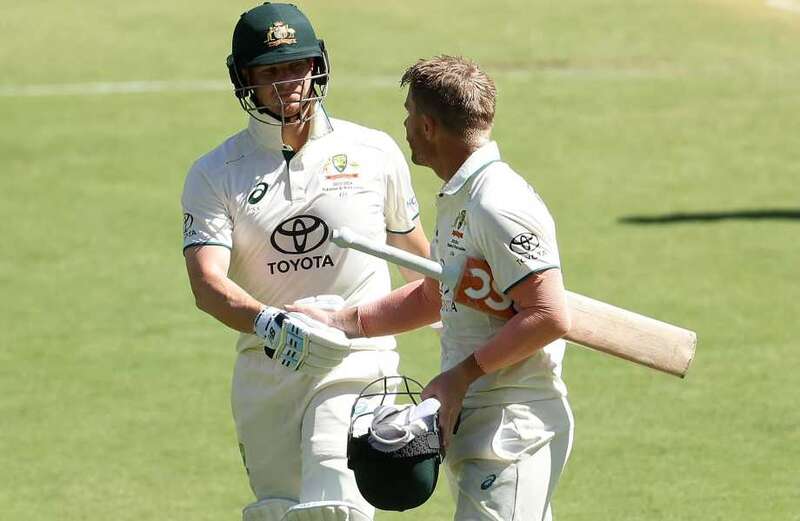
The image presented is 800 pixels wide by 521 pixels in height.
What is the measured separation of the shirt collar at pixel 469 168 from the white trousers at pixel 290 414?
1122mm

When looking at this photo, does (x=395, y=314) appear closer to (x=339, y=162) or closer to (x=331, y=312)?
(x=331, y=312)

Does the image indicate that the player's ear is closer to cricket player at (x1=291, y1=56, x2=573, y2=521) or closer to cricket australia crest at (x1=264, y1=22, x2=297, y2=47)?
cricket player at (x1=291, y1=56, x2=573, y2=521)

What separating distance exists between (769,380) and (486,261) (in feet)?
17.0

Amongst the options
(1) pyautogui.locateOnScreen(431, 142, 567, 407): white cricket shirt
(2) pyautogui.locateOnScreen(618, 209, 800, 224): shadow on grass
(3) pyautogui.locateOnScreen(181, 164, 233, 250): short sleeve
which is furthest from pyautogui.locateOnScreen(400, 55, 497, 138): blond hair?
(2) pyautogui.locateOnScreen(618, 209, 800, 224): shadow on grass

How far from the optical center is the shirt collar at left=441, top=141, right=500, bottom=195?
4.69 metres

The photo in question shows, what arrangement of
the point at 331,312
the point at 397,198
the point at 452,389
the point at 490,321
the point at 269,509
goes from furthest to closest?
the point at 397,198 → the point at 269,509 → the point at 331,312 → the point at 490,321 → the point at 452,389

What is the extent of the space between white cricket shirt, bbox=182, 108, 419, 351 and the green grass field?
2.12 meters

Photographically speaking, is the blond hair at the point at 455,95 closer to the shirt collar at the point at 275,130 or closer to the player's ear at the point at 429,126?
the player's ear at the point at 429,126

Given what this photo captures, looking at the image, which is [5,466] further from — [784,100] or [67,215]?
[784,100]

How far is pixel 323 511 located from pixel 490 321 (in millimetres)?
984

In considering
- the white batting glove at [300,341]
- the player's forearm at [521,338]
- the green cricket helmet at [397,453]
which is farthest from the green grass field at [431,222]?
the player's forearm at [521,338]

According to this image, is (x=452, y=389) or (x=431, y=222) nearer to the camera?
(x=452, y=389)

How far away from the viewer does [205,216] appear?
5.62 meters

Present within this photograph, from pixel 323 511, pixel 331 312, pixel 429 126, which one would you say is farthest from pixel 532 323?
pixel 323 511
